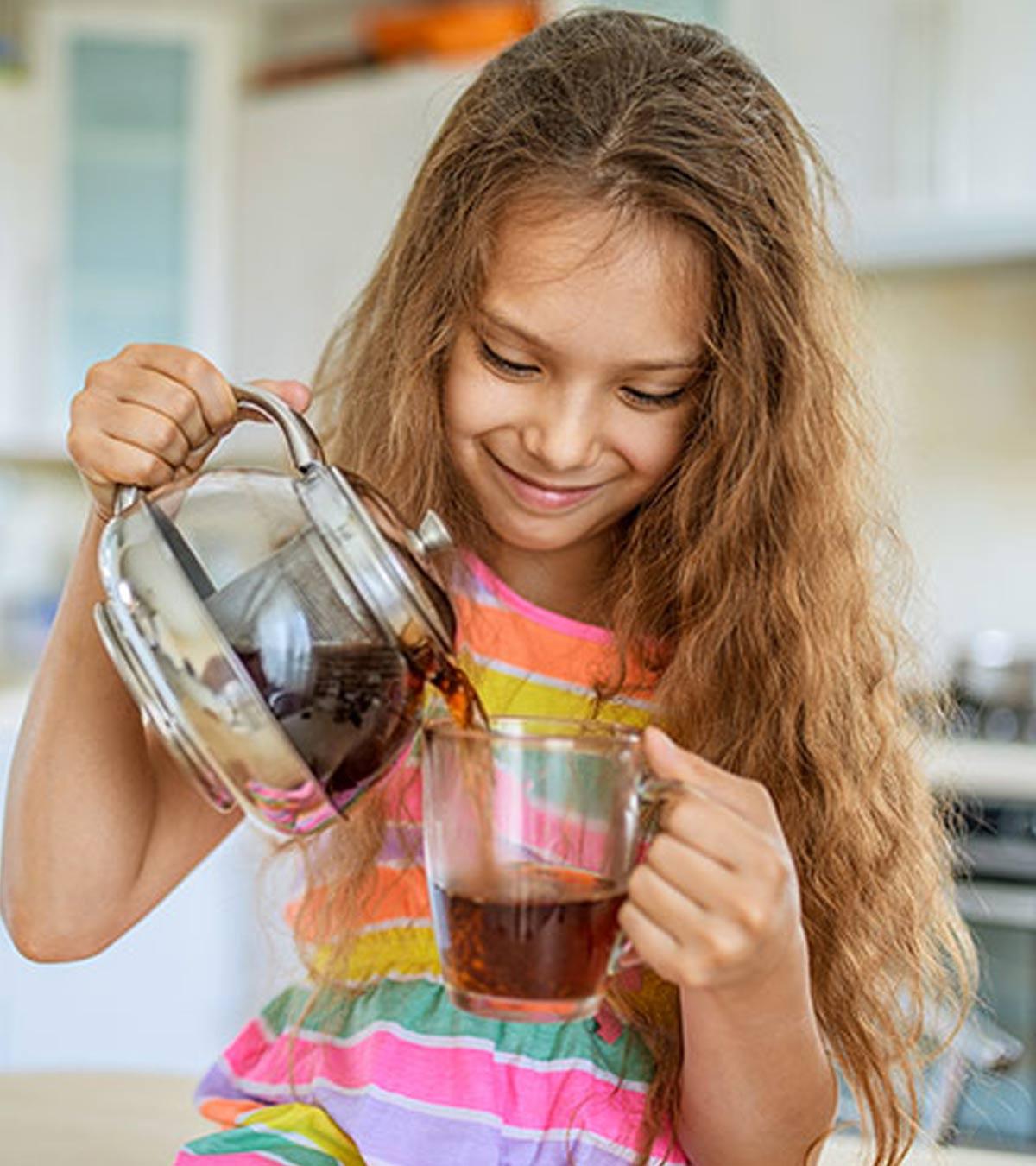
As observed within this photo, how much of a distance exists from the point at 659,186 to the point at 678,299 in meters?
0.06

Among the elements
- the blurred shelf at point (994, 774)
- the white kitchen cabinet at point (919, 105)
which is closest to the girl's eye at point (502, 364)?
the blurred shelf at point (994, 774)

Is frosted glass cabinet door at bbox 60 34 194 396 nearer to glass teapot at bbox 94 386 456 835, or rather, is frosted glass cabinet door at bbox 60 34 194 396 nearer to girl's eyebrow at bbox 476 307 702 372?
girl's eyebrow at bbox 476 307 702 372

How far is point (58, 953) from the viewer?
928mm

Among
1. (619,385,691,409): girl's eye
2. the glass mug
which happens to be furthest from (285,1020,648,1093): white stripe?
(619,385,691,409): girl's eye

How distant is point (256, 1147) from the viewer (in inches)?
31.5

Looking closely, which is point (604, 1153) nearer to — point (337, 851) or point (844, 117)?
point (337, 851)

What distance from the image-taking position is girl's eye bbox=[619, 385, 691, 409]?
0.85 m

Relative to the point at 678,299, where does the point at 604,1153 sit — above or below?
below

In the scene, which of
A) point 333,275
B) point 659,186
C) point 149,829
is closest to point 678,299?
point 659,186

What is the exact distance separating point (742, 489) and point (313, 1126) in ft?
1.38

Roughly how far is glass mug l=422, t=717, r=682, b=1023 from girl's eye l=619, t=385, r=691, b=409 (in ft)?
0.90

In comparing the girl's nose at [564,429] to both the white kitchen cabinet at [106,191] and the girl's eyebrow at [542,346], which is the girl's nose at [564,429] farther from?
the white kitchen cabinet at [106,191]

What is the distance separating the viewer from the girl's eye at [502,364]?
839 millimetres

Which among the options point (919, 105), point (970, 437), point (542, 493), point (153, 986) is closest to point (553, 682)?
point (542, 493)
